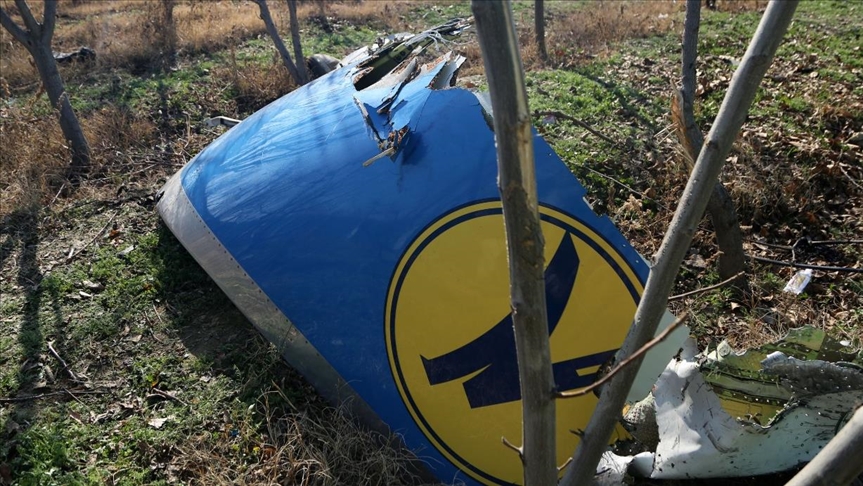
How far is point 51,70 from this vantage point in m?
5.56

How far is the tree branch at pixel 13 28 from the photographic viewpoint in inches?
202

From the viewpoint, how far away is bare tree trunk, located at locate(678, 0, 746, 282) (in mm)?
3949

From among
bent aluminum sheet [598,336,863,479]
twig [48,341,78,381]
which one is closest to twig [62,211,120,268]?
twig [48,341,78,381]

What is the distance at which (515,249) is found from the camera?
1.39 meters

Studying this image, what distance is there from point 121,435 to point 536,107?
4.82 metres

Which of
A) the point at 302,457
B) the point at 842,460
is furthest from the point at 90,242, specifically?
the point at 842,460

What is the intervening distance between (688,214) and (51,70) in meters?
5.77

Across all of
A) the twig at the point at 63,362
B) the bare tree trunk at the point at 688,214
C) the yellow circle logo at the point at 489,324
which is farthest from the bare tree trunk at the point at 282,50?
the bare tree trunk at the point at 688,214

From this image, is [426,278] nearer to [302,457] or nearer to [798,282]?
[302,457]

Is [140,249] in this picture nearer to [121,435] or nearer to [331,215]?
[121,435]

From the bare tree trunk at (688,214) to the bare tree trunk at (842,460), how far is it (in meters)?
0.49

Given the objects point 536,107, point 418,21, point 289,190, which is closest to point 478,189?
point 289,190

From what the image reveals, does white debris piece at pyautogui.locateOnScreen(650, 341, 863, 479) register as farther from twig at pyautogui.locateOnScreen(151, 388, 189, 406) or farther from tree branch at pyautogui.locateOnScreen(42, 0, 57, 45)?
tree branch at pyautogui.locateOnScreen(42, 0, 57, 45)

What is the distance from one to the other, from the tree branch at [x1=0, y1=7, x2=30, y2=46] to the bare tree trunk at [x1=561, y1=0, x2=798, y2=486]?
556 cm
